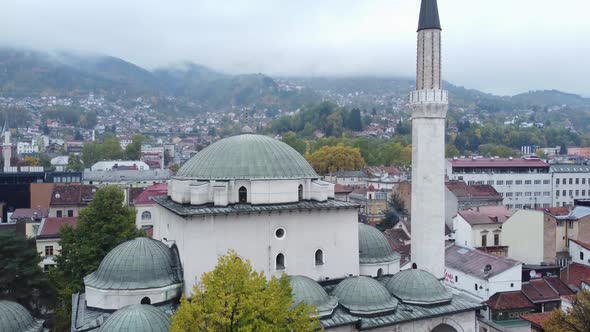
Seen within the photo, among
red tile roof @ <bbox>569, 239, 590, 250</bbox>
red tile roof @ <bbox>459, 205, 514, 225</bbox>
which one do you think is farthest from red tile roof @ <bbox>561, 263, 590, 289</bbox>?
red tile roof @ <bbox>459, 205, 514, 225</bbox>

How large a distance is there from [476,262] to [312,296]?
18385 millimetres

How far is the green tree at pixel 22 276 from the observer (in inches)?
1059

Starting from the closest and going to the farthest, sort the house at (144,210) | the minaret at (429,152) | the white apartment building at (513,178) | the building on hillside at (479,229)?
1. the minaret at (429,152)
2. the building on hillside at (479,229)
3. the house at (144,210)
4. the white apartment building at (513,178)

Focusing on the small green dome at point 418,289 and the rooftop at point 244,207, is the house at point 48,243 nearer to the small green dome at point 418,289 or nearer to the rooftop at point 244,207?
the rooftop at point 244,207

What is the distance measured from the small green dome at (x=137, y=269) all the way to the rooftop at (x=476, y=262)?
20030 mm

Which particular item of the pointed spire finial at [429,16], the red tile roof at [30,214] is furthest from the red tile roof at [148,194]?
the pointed spire finial at [429,16]

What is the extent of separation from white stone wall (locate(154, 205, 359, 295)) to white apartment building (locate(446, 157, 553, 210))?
47.3 m

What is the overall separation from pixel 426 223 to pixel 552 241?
18571 millimetres

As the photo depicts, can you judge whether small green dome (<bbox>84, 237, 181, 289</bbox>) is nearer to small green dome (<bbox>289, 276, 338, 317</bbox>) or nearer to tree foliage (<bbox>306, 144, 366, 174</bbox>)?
small green dome (<bbox>289, 276, 338, 317</bbox>)

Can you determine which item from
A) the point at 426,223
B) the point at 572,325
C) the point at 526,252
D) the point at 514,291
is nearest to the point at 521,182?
the point at 526,252

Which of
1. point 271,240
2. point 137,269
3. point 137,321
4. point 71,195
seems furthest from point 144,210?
point 137,321

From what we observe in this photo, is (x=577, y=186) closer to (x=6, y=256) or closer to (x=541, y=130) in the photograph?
(x=6, y=256)

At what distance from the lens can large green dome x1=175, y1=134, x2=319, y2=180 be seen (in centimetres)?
2138

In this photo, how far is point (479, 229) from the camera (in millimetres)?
40281
